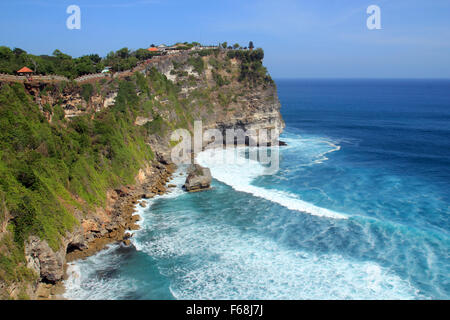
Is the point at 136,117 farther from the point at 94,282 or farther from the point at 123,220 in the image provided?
the point at 94,282

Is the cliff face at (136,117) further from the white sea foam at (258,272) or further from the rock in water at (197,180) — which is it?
the white sea foam at (258,272)

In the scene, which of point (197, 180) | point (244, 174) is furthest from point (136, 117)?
point (244, 174)

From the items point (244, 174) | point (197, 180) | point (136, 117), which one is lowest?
point (244, 174)

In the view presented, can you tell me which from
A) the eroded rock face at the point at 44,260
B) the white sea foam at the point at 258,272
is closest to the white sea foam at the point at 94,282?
the eroded rock face at the point at 44,260

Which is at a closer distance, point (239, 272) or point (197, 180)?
point (239, 272)

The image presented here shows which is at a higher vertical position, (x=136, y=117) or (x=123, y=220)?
(x=136, y=117)
